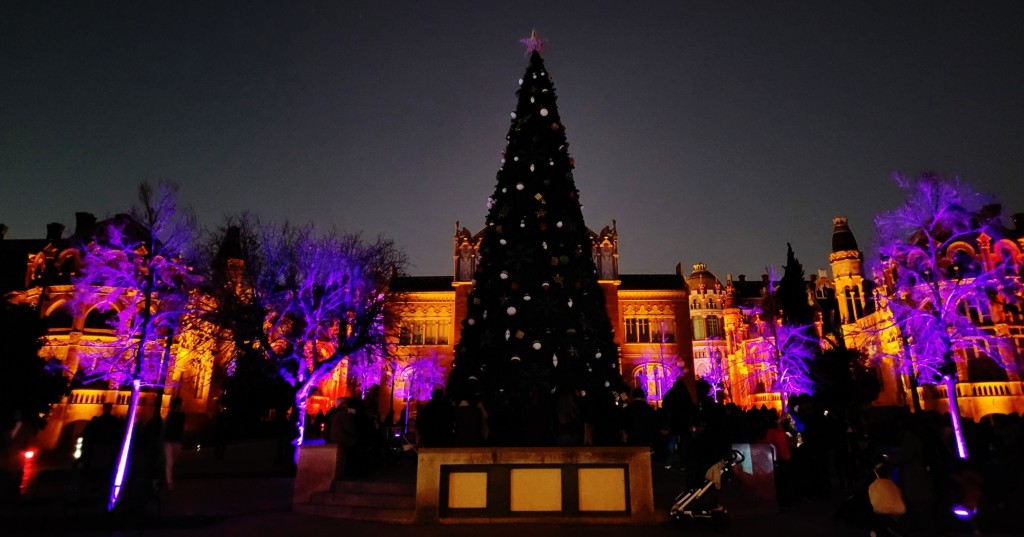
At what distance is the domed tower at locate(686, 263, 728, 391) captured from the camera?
52.1 meters

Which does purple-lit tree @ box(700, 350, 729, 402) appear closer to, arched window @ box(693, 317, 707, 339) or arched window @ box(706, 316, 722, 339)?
arched window @ box(706, 316, 722, 339)

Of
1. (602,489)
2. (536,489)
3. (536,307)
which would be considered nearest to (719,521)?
(602,489)

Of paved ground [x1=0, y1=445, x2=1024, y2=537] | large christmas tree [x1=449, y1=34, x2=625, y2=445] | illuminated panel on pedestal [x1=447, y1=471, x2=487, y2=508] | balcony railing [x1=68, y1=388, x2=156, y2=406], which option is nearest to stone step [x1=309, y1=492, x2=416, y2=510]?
paved ground [x1=0, y1=445, x2=1024, y2=537]

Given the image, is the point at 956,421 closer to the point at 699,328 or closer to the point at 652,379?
the point at 652,379

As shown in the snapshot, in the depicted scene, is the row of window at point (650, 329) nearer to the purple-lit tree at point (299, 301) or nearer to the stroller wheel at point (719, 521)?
the purple-lit tree at point (299, 301)

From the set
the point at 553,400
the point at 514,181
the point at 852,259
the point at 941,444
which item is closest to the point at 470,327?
the point at 553,400

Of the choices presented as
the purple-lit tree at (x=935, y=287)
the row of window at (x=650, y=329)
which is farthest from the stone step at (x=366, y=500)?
the row of window at (x=650, y=329)

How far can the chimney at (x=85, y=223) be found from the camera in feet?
111

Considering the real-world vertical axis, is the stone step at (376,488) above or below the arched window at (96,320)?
below

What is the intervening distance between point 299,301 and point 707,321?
143ft

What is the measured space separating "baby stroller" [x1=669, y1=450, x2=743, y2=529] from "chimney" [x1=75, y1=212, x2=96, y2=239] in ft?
125

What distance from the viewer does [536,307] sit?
13148 millimetres

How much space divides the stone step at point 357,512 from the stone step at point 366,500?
110 millimetres

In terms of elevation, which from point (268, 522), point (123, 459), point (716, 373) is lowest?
Answer: point (268, 522)
